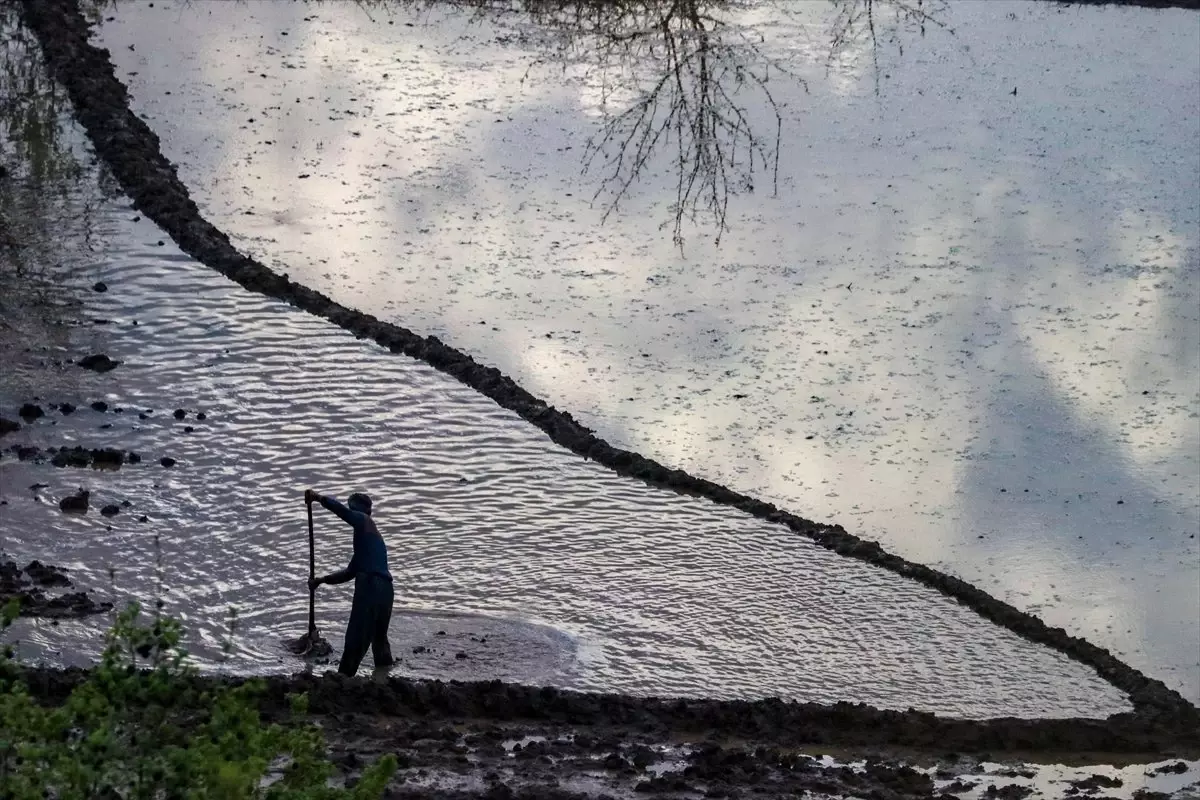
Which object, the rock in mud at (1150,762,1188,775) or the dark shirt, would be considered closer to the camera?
the rock in mud at (1150,762,1188,775)

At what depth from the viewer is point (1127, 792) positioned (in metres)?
8.00

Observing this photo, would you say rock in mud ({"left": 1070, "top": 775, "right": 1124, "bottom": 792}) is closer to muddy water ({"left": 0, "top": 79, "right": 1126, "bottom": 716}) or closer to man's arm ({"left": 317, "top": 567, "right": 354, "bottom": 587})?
muddy water ({"left": 0, "top": 79, "right": 1126, "bottom": 716})

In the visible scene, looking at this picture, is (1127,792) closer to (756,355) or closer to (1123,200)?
(756,355)

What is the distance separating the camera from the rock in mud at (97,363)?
446 inches

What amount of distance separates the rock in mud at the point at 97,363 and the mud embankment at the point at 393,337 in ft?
5.29

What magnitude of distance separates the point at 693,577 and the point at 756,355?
3033 mm

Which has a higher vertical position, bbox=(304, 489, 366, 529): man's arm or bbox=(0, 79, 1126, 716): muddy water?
bbox=(304, 489, 366, 529): man's arm

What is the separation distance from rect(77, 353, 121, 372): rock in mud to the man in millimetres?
3570

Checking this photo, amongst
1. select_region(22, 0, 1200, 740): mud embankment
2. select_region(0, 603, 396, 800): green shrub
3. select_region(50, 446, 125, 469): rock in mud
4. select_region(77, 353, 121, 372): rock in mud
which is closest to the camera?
select_region(0, 603, 396, 800): green shrub

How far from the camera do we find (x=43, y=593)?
8656mm

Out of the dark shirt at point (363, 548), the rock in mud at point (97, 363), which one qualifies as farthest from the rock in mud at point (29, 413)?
the dark shirt at point (363, 548)

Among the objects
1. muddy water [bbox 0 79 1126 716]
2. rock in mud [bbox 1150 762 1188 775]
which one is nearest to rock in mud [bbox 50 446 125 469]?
muddy water [bbox 0 79 1126 716]

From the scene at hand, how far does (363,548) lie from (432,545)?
4.18 feet

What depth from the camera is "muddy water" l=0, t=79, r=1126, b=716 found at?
28.7 ft
